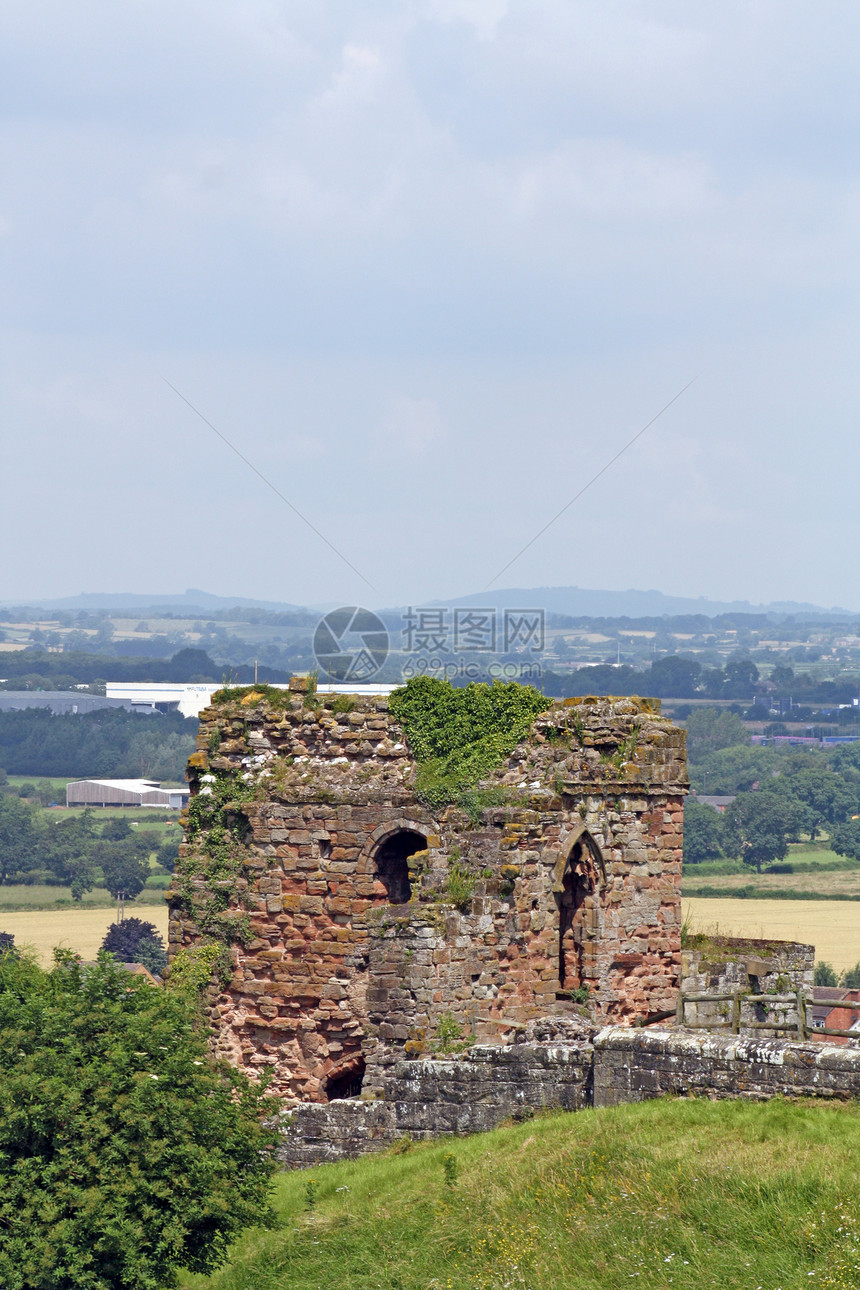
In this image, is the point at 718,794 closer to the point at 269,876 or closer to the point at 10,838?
the point at 10,838

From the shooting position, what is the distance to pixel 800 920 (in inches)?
3873

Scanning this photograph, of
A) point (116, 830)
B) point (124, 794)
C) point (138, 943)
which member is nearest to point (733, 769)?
point (124, 794)

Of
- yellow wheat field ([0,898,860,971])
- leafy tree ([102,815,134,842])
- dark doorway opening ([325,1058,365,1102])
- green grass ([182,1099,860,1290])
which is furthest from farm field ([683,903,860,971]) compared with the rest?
green grass ([182,1099,860,1290])

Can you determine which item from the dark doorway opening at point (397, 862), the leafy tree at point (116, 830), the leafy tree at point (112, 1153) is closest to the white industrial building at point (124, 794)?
the leafy tree at point (116, 830)

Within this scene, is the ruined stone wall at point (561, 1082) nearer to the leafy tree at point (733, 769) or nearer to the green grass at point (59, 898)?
the green grass at point (59, 898)

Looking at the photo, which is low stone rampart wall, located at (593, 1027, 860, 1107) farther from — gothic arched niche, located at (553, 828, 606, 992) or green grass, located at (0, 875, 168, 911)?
green grass, located at (0, 875, 168, 911)

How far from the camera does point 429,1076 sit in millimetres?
20094

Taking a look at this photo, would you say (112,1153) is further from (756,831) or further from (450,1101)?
(756,831)

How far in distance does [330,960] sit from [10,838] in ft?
388

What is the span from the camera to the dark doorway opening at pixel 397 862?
79.4 feet

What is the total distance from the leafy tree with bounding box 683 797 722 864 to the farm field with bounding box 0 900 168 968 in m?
39.8

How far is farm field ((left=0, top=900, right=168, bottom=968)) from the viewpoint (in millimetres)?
86875

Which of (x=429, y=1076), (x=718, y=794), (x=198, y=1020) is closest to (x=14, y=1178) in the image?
(x=198, y=1020)

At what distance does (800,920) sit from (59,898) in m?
49.8
